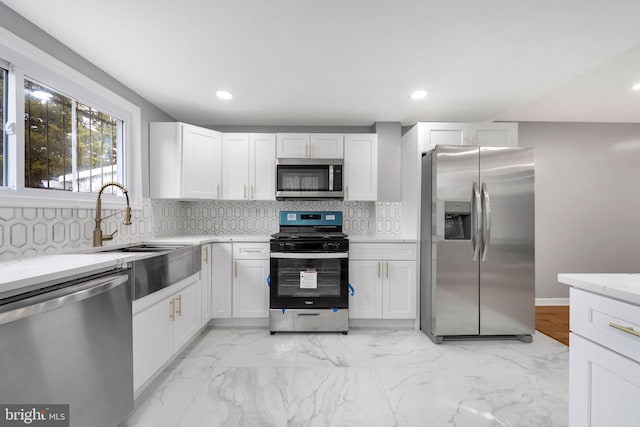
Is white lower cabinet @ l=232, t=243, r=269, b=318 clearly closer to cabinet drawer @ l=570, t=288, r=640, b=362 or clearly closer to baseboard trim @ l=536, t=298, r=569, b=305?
cabinet drawer @ l=570, t=288, r=640, b=362

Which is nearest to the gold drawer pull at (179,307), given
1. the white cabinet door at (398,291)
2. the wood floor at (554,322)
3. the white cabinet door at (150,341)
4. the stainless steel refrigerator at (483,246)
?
the white cabinet door at (150,341)

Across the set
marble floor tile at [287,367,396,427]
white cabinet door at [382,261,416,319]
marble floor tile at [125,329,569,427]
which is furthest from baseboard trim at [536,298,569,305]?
marble floor tile at [287,367,396,427]

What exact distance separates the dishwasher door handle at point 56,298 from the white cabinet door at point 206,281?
1.37m

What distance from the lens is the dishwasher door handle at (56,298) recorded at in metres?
1.00

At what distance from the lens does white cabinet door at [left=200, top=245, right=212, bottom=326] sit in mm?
2863

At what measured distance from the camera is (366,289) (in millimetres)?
3119

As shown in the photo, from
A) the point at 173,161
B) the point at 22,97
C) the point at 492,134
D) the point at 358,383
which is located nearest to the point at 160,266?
the point at 22,97

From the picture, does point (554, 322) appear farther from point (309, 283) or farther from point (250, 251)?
point (250, 251)

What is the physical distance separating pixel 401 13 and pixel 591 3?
99 cm

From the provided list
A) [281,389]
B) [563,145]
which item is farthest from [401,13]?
[563,145]

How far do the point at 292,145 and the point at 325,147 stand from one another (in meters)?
0.38

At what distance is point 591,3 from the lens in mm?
1542

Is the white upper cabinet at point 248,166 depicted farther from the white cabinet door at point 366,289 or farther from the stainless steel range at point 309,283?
the white cabinet door at point 366,289

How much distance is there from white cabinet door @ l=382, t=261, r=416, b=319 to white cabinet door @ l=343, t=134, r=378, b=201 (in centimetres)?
83
